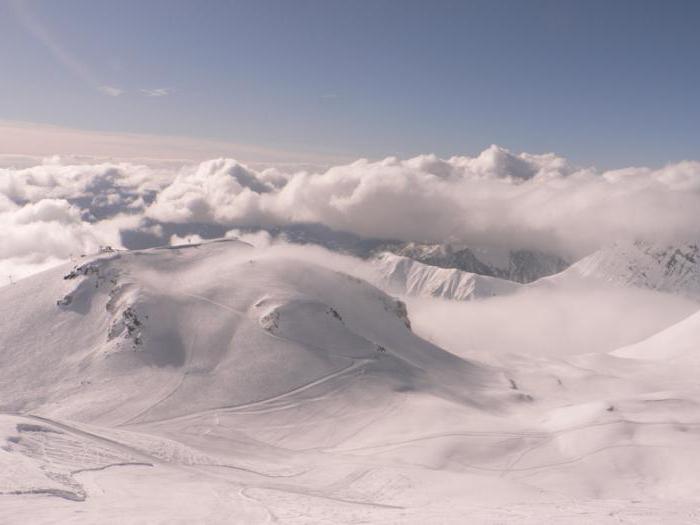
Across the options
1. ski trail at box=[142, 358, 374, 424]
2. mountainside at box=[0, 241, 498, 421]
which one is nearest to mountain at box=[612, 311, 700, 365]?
mountainside at box=[0, 241, 498, 421]

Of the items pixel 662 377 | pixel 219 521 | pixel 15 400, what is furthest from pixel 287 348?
pixel 662 377

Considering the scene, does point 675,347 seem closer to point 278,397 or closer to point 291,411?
point 291,411

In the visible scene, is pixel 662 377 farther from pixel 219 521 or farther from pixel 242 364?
pixel 219 521

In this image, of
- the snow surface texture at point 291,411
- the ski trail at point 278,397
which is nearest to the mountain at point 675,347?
the snow surface texture at point 291,411

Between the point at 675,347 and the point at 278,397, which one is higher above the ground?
the point at 278,397

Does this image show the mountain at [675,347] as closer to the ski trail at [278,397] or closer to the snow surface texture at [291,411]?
the snow surface texture at [291,411]

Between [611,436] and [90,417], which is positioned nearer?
[611,436]

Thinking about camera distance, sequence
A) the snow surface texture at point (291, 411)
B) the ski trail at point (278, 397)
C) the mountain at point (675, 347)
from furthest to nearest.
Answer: the mountain at point (675, 347) → the ski trail at point (278, 397) → the snow surface texture at point (291, 411)

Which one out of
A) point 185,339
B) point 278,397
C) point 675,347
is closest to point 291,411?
point 278,397

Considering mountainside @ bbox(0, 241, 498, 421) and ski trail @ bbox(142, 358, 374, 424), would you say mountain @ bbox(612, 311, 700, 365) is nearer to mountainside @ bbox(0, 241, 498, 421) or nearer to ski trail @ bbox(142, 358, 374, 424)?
mountainside @ bbox(0, 241, 498, 421)
